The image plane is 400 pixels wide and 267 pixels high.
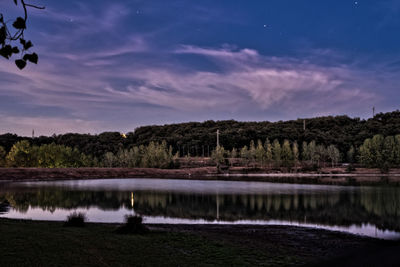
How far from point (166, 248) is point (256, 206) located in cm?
2901

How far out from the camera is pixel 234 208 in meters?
43.5

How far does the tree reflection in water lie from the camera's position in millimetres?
36188

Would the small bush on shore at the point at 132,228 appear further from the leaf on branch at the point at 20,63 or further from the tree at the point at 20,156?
the tree at the point at 20,156

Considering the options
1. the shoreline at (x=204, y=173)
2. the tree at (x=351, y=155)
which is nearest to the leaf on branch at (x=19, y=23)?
the shoreline at (x=204, y=173)

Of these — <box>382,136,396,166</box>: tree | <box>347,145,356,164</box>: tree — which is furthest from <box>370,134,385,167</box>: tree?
<box>347,145,356,164</box>: tree

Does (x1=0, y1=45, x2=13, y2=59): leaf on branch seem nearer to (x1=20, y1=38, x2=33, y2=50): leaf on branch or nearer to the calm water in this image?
(x1=20, y1=38, x2=33, y2=50): leaf on branch

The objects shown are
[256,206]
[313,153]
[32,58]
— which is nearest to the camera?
[32,58]

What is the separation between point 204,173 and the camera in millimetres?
146875

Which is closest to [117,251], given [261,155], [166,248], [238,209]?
[166,248]

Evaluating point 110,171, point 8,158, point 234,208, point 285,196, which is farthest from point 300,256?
point 8,158

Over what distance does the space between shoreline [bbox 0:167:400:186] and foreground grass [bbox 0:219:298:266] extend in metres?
69.9

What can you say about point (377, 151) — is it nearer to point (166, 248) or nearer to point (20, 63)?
point (166, 248)

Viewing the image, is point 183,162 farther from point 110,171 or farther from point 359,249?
point 359,249

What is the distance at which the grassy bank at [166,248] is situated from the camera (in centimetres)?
1394
